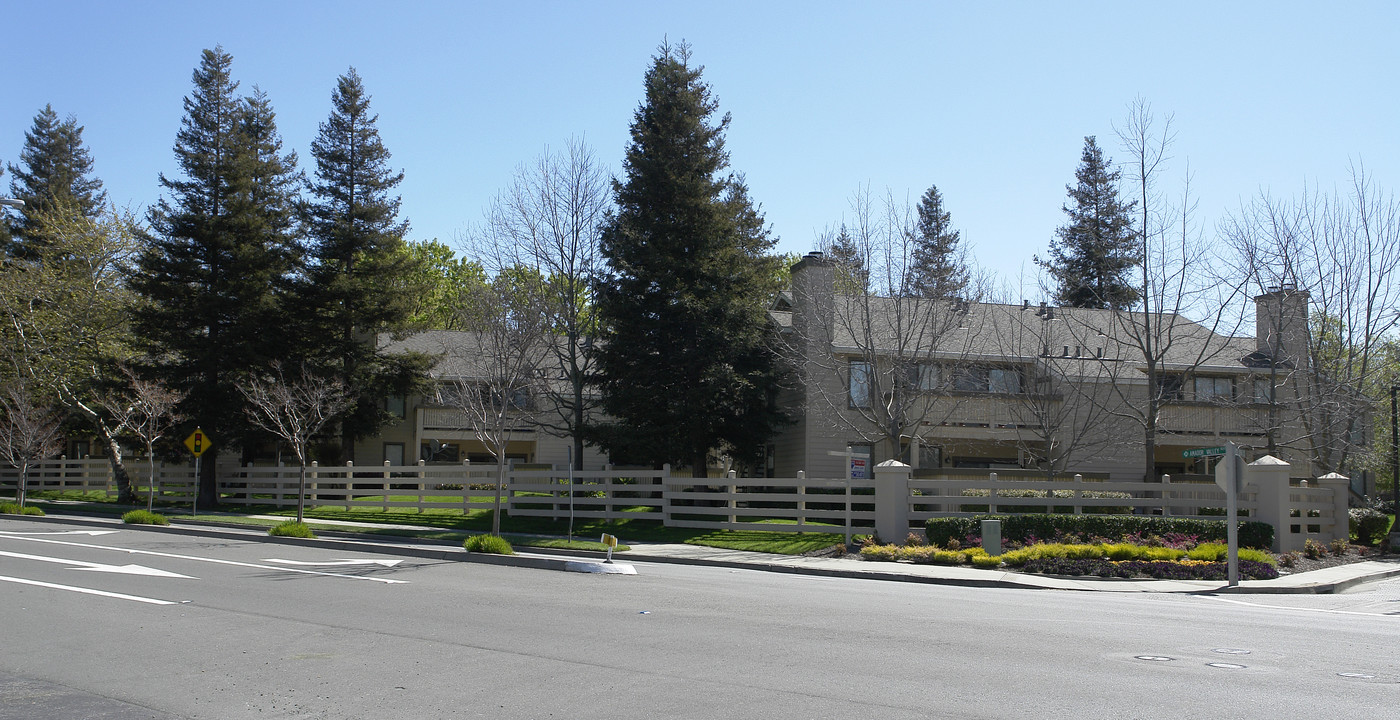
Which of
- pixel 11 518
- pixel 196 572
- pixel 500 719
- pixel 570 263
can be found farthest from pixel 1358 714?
pixel 11 518

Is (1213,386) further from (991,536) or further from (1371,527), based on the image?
(991,536)

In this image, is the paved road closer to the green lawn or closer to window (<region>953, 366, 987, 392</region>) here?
the green lawn

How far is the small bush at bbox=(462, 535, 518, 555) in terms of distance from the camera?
768 inches

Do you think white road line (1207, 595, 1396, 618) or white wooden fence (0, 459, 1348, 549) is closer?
white road line (1207, 595, 1396, 618)

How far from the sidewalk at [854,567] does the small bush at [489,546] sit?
0.21 m

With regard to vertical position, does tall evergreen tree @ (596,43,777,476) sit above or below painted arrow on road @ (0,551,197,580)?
above

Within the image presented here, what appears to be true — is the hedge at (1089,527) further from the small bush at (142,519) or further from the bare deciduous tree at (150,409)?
the bare deciduous tree at (150,409)

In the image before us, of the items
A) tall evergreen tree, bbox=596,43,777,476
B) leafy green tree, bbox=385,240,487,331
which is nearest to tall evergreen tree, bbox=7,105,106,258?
leafy green tree, bbox=385,240,487,331

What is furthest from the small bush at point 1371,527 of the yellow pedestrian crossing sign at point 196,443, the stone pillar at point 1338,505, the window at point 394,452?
the window at point 394,452

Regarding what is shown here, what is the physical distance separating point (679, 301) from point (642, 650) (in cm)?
2105

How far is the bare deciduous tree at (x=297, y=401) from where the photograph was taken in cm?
2973

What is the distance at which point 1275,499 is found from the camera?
22062mm

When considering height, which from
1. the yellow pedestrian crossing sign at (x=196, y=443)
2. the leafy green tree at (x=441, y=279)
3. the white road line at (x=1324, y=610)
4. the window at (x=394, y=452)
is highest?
the leafy green tree at (x=441, y=279)

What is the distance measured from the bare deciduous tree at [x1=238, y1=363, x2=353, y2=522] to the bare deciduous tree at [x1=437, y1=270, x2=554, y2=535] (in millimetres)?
3816
